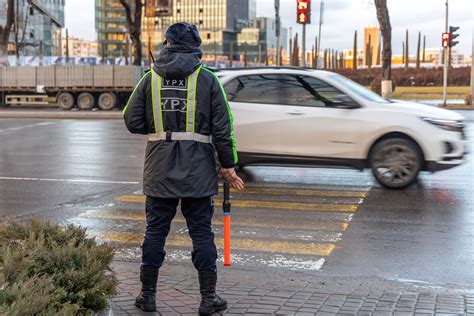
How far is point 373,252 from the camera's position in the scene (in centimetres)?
679

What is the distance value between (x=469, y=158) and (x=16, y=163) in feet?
31.4

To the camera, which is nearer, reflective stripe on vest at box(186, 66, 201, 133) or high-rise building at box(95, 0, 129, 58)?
reflective stripe on vest at box(186, 66, 201, 133)

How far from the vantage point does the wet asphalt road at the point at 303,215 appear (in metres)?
6.44

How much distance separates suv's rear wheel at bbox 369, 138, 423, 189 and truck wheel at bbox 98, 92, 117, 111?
85.0 feet

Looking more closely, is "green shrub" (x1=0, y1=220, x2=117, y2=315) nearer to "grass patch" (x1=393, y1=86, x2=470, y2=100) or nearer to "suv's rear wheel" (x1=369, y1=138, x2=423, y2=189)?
"suv's rear wheel" (x1=369, y1=138, x2=423, y2=189)

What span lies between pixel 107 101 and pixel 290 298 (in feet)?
101

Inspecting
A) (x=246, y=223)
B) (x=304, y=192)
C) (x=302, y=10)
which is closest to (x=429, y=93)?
(x=302, y=10)

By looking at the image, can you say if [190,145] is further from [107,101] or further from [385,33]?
[107,101]

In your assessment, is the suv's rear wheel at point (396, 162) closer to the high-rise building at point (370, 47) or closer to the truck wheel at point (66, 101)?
the truck wheel at point (66, 101)

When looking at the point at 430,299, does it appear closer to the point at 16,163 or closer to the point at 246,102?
the point at 246,102

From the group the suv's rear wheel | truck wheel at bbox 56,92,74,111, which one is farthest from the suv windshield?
truck wheel at bbox 56,92,74,111

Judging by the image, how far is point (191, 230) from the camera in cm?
470

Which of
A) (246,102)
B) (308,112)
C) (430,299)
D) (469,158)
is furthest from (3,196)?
(469,158)

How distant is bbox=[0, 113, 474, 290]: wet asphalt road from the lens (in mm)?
6438
